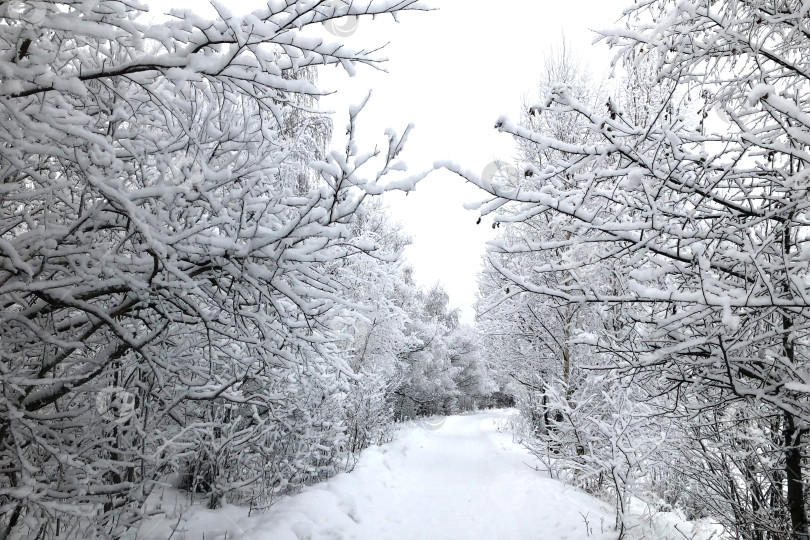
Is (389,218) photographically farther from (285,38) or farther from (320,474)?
(285,38)

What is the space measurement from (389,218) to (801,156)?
14.5m

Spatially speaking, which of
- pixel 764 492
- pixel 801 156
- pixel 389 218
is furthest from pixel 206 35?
pixel 389 218

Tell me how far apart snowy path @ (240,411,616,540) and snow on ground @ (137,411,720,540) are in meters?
0.02

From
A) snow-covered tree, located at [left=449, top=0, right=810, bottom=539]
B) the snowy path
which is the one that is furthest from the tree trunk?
the snowy path

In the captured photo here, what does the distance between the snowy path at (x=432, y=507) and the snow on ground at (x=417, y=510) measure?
0.6 inches

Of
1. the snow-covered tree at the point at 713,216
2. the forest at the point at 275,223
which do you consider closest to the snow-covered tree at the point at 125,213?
the forest at the point at 275,223

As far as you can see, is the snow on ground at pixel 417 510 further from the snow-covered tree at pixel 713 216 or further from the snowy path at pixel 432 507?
the snow-covered tree at pixel 713 216

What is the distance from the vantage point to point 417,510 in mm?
7387

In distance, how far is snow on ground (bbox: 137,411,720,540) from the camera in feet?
15.4

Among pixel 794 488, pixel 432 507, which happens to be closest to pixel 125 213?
pixel 794 488

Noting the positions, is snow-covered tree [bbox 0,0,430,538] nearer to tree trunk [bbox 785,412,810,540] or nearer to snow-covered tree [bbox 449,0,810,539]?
snow-covered tree [bbox 449,0,810,539]

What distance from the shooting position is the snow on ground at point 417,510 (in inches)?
185

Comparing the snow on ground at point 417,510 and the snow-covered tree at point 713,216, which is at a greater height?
the snow-covered tree at point 713,216

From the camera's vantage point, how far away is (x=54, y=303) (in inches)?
80.2
